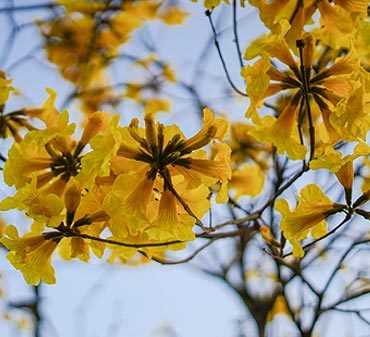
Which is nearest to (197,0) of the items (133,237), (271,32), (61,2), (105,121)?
(271,32)

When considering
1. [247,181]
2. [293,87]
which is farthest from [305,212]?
[247,181]

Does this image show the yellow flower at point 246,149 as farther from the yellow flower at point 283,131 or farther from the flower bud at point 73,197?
the flower bud at point 73,197

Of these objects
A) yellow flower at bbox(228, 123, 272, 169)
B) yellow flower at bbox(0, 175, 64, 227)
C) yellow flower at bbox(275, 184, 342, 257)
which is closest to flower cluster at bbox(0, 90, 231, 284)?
yellow flower at bbox(0, 175, 64, 227)

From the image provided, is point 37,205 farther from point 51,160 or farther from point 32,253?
point 51,160

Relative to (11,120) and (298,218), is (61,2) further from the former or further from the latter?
(298,218)

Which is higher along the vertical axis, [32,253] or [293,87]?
[293,87]

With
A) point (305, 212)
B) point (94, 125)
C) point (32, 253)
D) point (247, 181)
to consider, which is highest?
point (247, 181)

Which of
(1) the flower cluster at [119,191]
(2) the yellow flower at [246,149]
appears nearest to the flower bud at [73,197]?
(1) the flower cluster at [119,191]

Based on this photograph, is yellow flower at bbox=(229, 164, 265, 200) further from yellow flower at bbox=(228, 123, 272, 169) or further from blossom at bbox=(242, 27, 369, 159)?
blossom at bbox=(242, 27, 369, 159)
